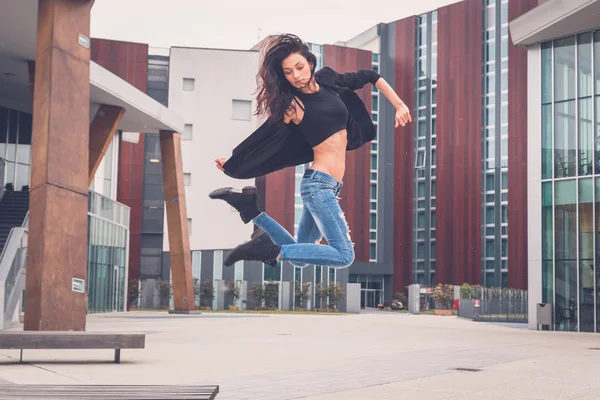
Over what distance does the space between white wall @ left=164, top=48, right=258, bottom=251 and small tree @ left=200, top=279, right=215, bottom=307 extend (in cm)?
417

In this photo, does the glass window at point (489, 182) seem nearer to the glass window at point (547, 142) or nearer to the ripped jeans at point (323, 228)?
the glass window at point (547, 142)

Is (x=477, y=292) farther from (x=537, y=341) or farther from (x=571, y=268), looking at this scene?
(x=537, y=341)

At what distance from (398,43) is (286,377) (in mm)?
80276

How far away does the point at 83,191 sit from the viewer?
18.8 metres

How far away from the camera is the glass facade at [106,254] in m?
48.6

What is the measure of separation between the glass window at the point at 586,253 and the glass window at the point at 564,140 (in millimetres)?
999

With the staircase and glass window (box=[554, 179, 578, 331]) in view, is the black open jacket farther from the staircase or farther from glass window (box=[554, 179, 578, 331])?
the staircase

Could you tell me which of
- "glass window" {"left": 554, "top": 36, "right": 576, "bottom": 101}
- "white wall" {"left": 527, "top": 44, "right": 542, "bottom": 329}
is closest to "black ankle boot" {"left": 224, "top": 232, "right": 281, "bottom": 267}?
"white wall" {"left": 527, "top": 44, "right": 542, "bottom": 329}

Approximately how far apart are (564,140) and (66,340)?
25.0 meters

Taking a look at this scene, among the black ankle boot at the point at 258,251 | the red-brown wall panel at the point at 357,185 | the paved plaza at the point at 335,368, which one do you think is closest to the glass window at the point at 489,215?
the red-brown wall panel at the point at 357,185

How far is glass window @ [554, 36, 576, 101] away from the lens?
34.9 meters

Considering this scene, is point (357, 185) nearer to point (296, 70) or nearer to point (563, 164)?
point (563, 164)

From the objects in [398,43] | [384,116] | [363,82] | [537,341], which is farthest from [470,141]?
[363,82]

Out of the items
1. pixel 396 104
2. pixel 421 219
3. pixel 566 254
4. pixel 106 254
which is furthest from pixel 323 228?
pixel 421 219
